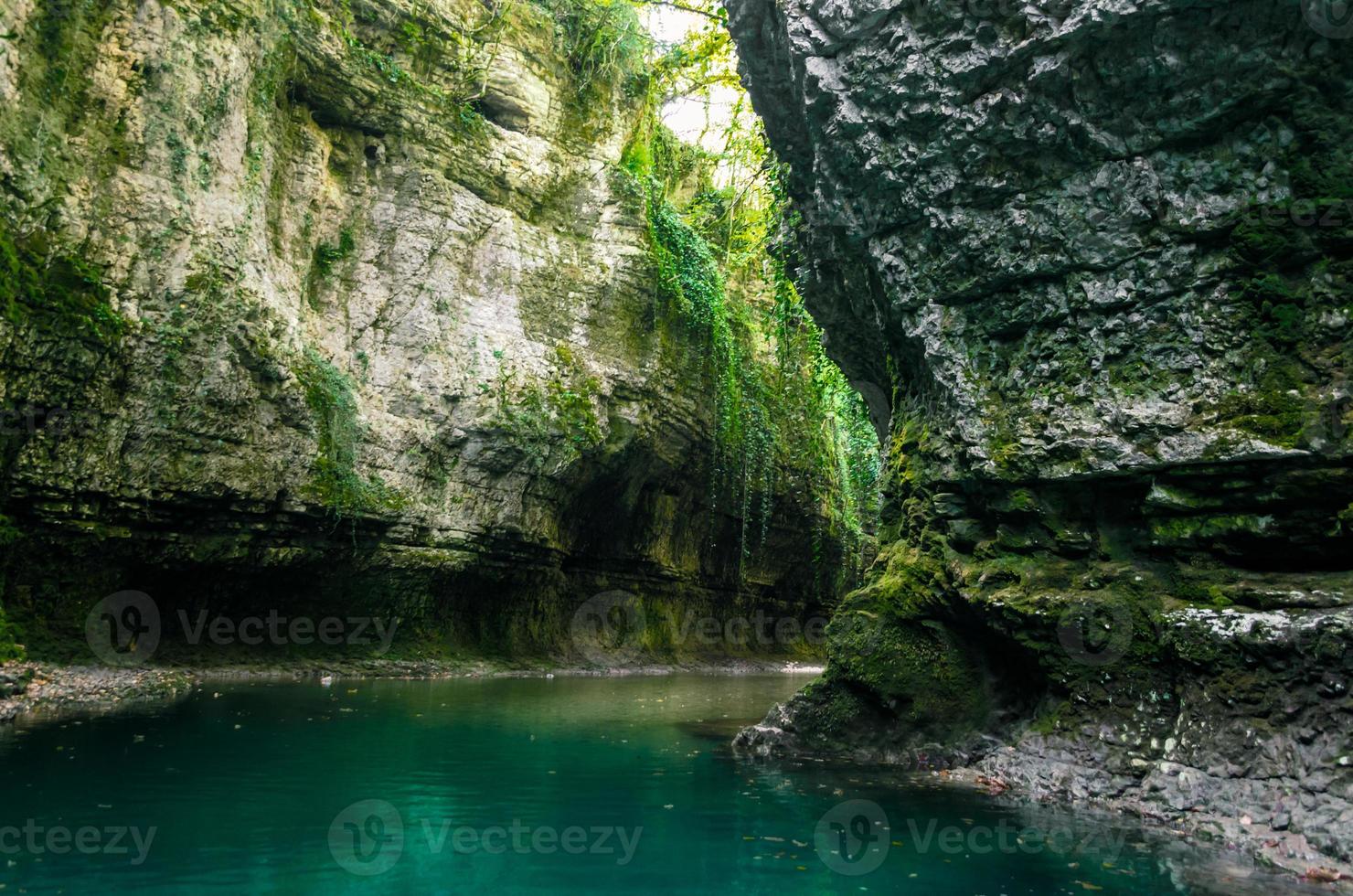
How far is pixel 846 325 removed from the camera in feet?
36.4

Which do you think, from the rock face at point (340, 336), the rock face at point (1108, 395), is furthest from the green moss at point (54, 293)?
the rock face at point (1108, 395)

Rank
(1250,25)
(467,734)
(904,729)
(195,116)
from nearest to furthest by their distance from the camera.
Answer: (1250,25)
(904,729)
(467,734)
(195,116)

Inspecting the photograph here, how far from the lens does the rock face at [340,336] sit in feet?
38.1

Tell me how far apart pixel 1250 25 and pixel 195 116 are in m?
14.0

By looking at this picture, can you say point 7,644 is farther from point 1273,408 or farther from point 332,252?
point 1273,408

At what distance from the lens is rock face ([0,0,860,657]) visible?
11609 mm

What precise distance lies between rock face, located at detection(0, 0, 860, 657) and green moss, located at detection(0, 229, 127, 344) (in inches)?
1.5

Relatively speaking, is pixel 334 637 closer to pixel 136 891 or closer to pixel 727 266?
pixel 136 891

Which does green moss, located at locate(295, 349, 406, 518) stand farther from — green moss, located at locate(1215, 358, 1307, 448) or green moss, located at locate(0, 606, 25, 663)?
green moss, located at locate(1215, 358, 1307, 448)

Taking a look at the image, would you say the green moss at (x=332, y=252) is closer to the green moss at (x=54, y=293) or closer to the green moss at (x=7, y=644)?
the green moss at (x=54, y=293)

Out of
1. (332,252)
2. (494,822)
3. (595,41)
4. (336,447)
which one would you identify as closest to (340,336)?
(332,252)

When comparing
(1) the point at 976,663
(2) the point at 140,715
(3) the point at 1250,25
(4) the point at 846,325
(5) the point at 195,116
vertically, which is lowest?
(2) the point at 140,715

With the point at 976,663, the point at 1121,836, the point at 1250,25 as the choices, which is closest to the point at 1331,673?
the point at 1121,836

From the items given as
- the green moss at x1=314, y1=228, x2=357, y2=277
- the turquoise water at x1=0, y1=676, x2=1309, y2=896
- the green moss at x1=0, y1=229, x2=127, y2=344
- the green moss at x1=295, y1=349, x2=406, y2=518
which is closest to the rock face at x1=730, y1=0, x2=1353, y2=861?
the turquoise water at x1=0, y1=676, x2=1309, y2=896
